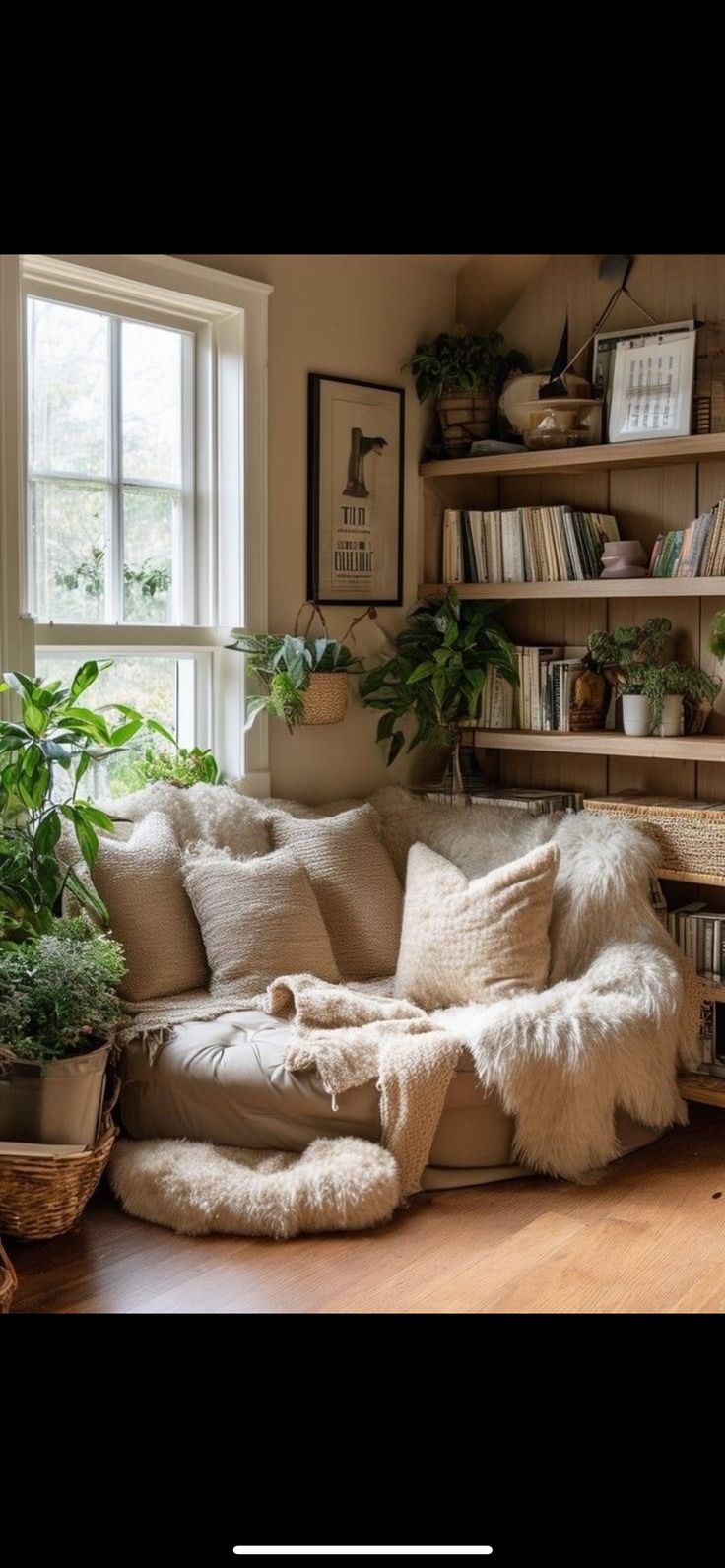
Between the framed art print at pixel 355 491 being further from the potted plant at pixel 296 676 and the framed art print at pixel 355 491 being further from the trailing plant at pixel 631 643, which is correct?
the trailing plant at pixel 631 643

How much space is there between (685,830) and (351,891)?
905 mm

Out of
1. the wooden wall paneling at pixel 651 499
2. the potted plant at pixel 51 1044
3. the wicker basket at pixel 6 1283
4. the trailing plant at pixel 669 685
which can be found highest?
the wooden wall paneling at pixel 651 499

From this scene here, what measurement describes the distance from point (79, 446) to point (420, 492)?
50.2 inches

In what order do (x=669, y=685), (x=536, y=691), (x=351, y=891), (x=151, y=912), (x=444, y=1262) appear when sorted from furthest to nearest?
1. (x=536, y=691)
2. (x=669, y=685)
3. (x=351, y=891)
4. (x=151, y=912)
5. (x=444, y=1262)

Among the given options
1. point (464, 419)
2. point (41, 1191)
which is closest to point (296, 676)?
point (464, 419)

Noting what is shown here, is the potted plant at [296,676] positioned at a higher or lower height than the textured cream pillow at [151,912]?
higher

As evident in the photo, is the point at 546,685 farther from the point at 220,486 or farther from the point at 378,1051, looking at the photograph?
the point at 378,1051

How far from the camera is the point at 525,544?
424 centimetres

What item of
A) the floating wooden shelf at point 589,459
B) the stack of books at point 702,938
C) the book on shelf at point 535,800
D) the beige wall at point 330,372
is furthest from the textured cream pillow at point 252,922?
the floating wooden shelf at point 589,459

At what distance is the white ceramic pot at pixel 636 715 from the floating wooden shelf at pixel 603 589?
0.98ft

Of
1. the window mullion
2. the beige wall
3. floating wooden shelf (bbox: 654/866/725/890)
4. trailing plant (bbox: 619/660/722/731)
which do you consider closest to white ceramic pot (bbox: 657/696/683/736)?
trailing plant (bbox: 619/660/722/731)

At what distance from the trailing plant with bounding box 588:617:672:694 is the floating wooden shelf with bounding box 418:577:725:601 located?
95 mm

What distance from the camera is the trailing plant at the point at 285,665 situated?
3.84m
